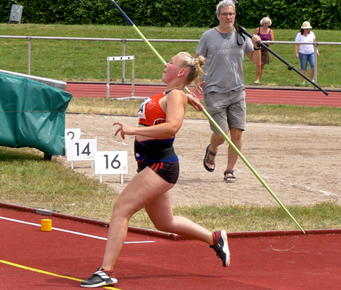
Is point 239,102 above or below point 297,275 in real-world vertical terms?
above

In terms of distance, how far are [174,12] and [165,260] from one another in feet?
118

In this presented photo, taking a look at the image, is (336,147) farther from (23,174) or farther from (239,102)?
(23,174)

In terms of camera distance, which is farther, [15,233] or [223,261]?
[15,233]

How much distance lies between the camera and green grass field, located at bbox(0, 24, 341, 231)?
27.2 feet

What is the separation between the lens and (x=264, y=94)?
23.0 meters

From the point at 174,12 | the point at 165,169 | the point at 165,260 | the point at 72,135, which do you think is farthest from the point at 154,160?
the point at 174,12

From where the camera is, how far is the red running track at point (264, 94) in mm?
21734

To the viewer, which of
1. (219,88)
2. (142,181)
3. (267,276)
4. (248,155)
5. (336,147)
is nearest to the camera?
(142,181)

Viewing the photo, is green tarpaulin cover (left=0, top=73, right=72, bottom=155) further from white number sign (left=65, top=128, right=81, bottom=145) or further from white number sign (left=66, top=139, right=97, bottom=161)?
white number sign (left=65, top=128, right=81, bottom=145)

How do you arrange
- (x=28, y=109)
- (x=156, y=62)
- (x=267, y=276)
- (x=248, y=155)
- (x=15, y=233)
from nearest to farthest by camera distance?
(x=267, y=276) < (x=15, y=233) < (x=28, y=109) < (x=248, y=155) < (x=156, y=62)

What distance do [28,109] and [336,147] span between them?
557 centimetres

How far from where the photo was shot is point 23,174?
34.4 feet

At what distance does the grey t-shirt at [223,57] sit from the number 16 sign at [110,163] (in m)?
1.54

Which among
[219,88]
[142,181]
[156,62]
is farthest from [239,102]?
[156,62]
